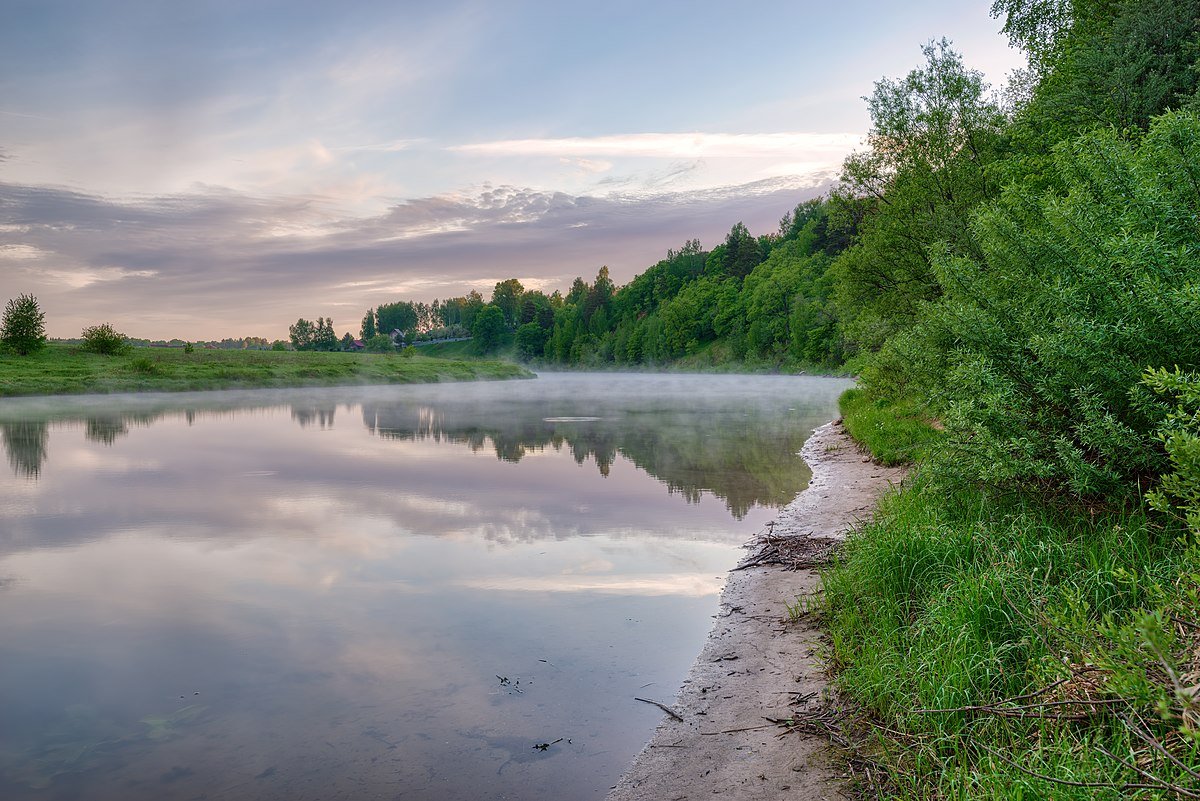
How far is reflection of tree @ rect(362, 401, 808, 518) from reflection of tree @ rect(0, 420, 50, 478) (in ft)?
36.8

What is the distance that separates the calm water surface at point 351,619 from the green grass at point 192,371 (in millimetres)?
45949

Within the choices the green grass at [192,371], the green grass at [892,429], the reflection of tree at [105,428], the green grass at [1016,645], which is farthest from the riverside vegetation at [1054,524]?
the green grass at [192,371]

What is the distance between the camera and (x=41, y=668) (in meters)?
6.82

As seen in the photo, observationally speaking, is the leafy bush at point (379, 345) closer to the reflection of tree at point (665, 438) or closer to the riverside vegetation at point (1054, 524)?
the reflection of tree at point (665, 438)

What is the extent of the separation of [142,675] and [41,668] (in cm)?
105

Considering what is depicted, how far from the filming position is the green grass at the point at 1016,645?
3.68 meters

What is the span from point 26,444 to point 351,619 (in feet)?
77.0

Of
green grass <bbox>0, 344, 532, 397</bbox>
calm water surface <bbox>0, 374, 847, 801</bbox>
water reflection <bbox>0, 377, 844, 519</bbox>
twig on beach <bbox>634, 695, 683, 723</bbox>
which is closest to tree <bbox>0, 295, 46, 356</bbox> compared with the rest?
green grass <bbox>0, 344, 532, 397</bbox>

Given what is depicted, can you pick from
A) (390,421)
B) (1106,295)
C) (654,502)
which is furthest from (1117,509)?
(390,421)

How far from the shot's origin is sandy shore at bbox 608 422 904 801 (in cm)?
485

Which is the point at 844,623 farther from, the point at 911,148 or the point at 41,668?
the point at 911,148

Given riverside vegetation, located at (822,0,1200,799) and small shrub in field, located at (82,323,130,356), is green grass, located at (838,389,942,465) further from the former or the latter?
small shrub in field, located at (82,323,130,356)

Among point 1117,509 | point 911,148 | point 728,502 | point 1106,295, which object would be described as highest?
point 911,148

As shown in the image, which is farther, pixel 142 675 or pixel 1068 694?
pixel 142 675
